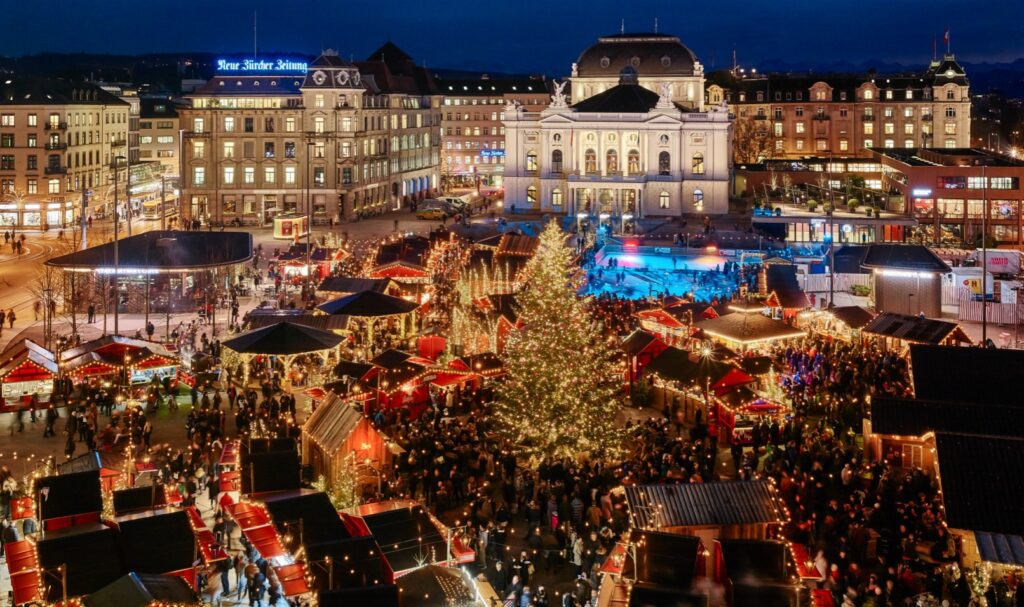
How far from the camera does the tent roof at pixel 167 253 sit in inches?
1873

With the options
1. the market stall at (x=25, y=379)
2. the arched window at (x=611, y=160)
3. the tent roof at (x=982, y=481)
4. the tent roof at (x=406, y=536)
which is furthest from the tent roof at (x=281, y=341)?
the arched window at (x=611, y=160)

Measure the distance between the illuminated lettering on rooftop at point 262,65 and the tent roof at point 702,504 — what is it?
228 ft

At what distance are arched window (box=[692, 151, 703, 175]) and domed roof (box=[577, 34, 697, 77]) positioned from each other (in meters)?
18.4

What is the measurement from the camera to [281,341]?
34.5m

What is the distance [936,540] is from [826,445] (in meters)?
5.44

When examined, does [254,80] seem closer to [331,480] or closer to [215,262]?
[215,262]

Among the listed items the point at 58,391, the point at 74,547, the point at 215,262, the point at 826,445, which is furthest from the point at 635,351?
the point at 215,262

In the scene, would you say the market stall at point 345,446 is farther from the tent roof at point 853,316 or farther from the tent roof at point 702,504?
the tent roof at point 853,316

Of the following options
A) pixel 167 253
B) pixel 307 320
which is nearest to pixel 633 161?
pixel 167 253

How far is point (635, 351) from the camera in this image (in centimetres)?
3431

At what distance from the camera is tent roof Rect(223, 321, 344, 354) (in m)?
34.2

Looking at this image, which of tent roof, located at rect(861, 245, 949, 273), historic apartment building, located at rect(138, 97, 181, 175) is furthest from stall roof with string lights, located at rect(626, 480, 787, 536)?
historic apartment building, located at rect(138, 97, 181, 175)

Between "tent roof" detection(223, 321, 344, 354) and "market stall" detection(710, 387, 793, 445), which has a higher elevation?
"tent roof" detection(223, 321, 344, 354)

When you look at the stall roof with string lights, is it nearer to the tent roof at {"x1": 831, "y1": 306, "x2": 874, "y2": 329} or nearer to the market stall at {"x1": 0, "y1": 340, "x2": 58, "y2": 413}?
the market stall at {"x1": 0, "y1": 340, "x2": 58, "y2": 413}
